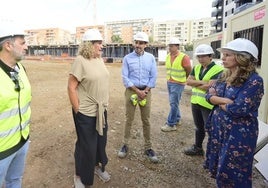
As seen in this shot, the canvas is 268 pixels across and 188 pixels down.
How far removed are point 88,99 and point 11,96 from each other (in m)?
1.06

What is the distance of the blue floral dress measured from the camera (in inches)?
89.0

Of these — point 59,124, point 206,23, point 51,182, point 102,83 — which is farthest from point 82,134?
point 206,23

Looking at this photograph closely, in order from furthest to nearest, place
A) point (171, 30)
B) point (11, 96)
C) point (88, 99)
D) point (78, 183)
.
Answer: point (171, 30), point (78, 183), point (88, 99), point (11, 96)

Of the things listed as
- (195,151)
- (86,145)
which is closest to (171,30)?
(195,151)

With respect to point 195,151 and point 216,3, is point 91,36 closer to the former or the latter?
point 195,151

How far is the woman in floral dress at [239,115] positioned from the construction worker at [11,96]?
185 cm

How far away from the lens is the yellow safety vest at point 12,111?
197cm

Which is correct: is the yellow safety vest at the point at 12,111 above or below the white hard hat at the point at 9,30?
below

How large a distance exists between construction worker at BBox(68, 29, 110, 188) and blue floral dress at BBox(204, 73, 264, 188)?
1.39 metres

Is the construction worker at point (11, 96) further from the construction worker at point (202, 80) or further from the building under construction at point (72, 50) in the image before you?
the building under construction at point (72, 50)

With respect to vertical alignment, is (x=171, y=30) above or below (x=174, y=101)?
above

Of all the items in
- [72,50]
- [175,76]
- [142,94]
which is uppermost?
[72,50]

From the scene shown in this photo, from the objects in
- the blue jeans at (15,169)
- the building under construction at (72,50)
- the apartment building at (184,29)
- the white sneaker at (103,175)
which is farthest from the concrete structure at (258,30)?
the apartment building at (184,29)

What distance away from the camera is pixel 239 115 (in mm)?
2291
